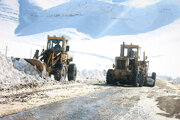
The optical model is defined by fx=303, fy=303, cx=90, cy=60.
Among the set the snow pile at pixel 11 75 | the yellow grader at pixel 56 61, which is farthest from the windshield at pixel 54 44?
the snow pile at pixel 11 75

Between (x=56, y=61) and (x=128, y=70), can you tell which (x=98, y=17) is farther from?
(x=56, y=61)

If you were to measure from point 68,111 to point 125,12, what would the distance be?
368 ft

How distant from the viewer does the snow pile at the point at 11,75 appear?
13288 millimetres

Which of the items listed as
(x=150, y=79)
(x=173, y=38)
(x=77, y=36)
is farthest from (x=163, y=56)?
(x=150, y=79)

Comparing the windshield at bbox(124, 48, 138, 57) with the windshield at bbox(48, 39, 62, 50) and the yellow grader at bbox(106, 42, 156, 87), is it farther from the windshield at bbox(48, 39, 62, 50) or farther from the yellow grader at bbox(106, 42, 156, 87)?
the windshield at bbox(48, 39, 62, 50)

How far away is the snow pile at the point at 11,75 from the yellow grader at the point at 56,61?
0.84m

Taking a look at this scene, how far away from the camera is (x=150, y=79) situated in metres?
20.4

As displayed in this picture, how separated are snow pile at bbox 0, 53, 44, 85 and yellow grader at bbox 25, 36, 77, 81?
843 millimetres

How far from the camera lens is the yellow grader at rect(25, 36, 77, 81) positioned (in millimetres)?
16641

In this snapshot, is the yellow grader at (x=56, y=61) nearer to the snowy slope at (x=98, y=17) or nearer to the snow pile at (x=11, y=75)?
the snow pile at (x=11, y=75)

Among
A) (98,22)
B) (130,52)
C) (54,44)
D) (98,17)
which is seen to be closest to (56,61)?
(54,44)

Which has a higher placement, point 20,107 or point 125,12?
point 125,12

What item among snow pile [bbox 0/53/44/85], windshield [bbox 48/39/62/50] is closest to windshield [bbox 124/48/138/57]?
windshield [bbox 48/39/62/50]

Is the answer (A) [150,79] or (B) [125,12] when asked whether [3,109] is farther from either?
(B) [125,12]
